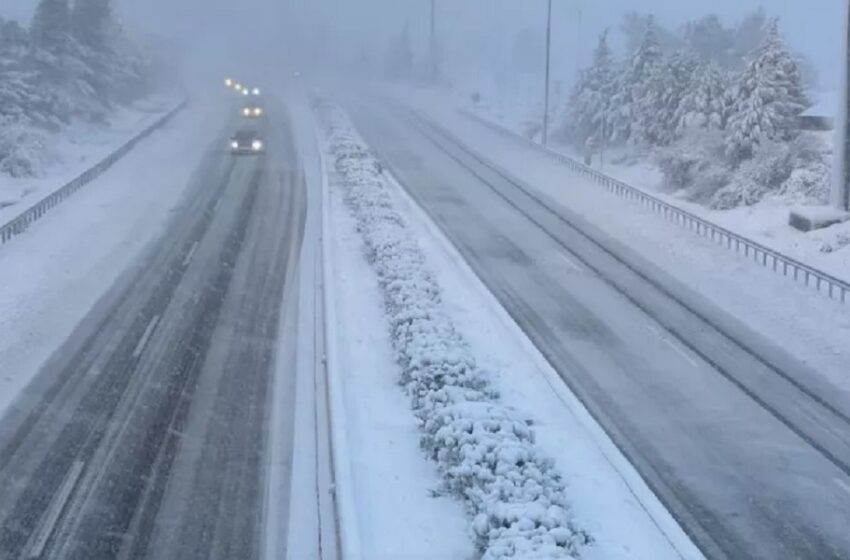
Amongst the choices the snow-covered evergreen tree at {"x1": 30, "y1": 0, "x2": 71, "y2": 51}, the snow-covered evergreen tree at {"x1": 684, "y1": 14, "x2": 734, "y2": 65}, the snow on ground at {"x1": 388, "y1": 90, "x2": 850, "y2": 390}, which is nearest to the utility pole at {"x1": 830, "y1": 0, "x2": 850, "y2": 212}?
the snow on ground at {"x1": 388, "y1": 90, "x2": 850, "y2": 390}

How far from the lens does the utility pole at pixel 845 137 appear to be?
32000 millimetres

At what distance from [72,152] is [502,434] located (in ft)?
168

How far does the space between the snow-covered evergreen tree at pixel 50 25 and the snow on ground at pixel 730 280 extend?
3832cm

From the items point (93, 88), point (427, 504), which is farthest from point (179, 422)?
point (93, 88)

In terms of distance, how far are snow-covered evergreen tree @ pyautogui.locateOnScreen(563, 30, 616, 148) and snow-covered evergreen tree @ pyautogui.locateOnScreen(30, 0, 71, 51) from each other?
35472mm

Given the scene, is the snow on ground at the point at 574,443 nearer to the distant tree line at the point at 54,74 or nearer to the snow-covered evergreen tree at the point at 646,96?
the snow-covered evergreen tree at the point at 646,96

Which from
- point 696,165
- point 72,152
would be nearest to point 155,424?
point 696,165

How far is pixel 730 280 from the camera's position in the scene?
27.8 meters

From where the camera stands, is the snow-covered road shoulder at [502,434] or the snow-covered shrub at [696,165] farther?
the snow-covered shrub at [696,165]

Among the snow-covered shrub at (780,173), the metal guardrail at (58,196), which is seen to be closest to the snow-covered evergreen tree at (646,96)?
the snow-covered shrub at (780,173)

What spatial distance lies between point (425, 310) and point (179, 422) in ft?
19.8

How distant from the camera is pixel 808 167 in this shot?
39062mm

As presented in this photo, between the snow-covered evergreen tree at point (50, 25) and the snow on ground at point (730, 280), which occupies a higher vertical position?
the snow-covered evergreen tree at point (50, 25)

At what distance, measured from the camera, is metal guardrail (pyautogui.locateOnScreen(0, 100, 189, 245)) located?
32094mm
